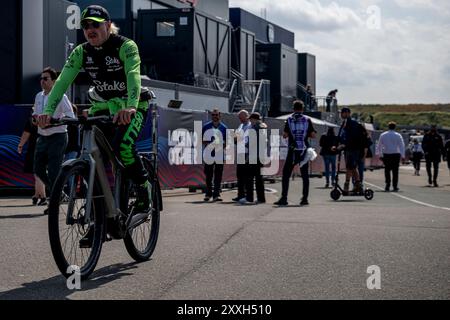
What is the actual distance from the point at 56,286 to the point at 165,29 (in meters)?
26.1

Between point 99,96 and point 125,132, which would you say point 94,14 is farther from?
point 125,132

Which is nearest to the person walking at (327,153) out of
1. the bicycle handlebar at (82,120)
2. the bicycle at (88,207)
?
the bicycle at (88,207)

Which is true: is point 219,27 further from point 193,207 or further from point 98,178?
point 98,178

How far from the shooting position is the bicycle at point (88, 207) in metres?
5.28

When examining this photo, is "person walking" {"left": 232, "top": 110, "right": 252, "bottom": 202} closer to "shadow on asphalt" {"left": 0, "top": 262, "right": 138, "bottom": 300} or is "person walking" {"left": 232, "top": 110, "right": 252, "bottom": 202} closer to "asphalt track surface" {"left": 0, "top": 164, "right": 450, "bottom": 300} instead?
"asphalt track surface" {"left": 0, "top": 164, "right": 450, "bottom": 300}

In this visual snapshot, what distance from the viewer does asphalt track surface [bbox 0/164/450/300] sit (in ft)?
17.2

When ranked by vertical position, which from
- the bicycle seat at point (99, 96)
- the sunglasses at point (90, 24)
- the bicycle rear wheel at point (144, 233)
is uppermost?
the sunglasses at point (90, 24)

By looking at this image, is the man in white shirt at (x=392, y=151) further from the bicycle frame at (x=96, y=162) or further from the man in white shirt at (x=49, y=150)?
the bicycle frame at (x=96, y=162)

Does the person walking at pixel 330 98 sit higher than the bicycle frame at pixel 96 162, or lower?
higher

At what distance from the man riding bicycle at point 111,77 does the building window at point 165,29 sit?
81.7 ft

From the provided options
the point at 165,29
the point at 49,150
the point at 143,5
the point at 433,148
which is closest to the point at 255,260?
the point at 49,150

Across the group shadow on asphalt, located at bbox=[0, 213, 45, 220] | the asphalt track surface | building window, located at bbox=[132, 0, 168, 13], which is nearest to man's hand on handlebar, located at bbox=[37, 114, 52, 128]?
the asphalt track surface

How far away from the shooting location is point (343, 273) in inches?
235

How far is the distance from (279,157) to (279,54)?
2078 centimetres
